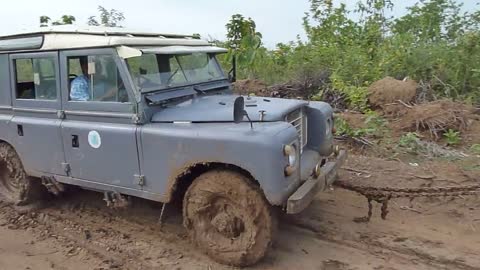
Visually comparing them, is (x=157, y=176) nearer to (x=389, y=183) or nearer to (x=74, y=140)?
(x=74, y=140)

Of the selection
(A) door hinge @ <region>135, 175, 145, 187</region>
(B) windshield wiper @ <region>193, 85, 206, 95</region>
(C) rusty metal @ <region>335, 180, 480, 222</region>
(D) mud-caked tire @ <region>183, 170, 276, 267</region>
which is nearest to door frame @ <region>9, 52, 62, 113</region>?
(A) door hinge @ <region>135, 175, 145, 187</region>

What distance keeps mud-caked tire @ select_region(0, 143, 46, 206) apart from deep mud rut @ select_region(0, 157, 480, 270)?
0.52 ft

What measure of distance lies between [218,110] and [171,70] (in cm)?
86

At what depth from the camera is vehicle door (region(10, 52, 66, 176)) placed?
4.76 m

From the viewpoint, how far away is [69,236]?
4.72m

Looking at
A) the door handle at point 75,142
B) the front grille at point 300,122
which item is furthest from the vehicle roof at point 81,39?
the front grille at point 300,122

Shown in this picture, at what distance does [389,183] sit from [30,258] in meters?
3.78

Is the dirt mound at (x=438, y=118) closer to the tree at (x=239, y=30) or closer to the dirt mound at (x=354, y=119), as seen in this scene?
the dirt mound at (x=354, y=119)

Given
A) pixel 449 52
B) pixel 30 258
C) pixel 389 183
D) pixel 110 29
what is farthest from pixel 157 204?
pixel 449 52

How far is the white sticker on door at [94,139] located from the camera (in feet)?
14.4

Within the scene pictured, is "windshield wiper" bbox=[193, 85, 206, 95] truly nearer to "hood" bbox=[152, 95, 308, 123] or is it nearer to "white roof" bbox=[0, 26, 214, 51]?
"hood" bbox=[152, 95, 308, 123]

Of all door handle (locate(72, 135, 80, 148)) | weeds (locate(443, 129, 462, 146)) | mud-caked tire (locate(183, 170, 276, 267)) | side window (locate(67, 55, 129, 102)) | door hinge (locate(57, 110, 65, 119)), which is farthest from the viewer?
weeds (locate(443, 129, 462, 146))

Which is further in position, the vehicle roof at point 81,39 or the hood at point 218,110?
the vehicle roof at point 81,39

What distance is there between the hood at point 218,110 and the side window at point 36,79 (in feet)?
4.31
